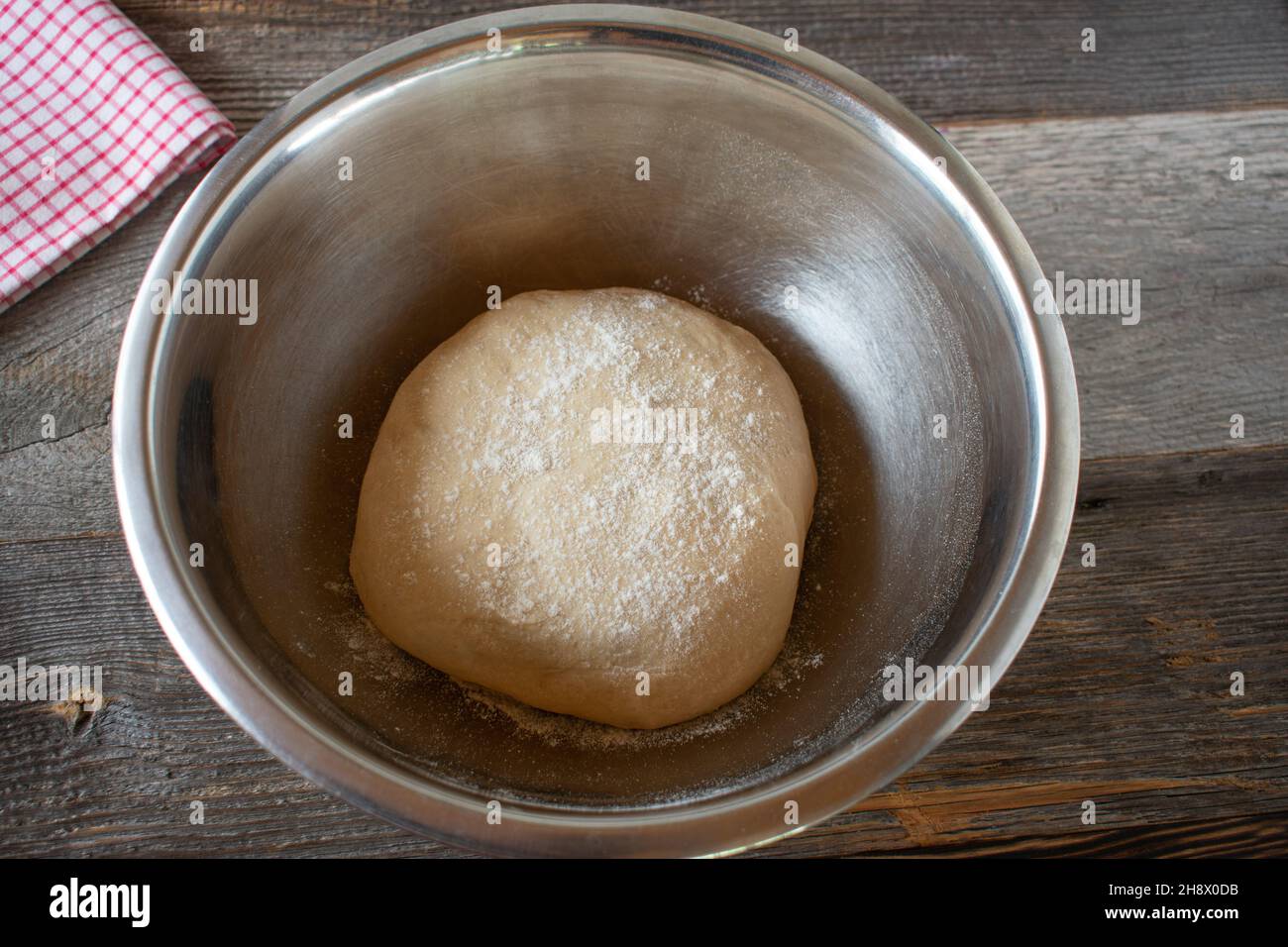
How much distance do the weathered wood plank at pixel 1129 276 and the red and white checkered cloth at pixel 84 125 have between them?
39mm

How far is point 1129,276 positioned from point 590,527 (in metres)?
0.82

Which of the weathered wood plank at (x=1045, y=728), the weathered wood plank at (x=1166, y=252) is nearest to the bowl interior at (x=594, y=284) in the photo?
the weathered wood plank at (x=1045, y=728)

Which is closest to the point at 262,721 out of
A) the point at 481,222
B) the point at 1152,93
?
the point at 481,222

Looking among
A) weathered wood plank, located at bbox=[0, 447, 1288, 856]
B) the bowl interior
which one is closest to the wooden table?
weathered wood plank, located at bbox=[0, 447, 1288, 856]

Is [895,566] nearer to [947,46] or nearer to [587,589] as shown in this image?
[587,589]

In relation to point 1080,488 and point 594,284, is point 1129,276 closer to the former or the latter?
point 1080,488

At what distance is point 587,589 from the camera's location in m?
0.93

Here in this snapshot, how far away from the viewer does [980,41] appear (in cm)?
128

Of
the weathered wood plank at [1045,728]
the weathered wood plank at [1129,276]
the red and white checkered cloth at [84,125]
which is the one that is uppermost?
the red and white checkered cloth at [84,125]

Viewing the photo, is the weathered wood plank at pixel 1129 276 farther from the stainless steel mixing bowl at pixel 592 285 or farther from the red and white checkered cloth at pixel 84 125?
the stainless steel mixing bowl at pixel 592 285

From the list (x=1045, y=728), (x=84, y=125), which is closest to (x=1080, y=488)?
(x=1045, y=728)

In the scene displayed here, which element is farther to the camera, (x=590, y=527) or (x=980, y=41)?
(x=980, y=41)

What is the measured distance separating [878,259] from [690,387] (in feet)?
0.83

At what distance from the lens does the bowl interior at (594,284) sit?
86 cm
